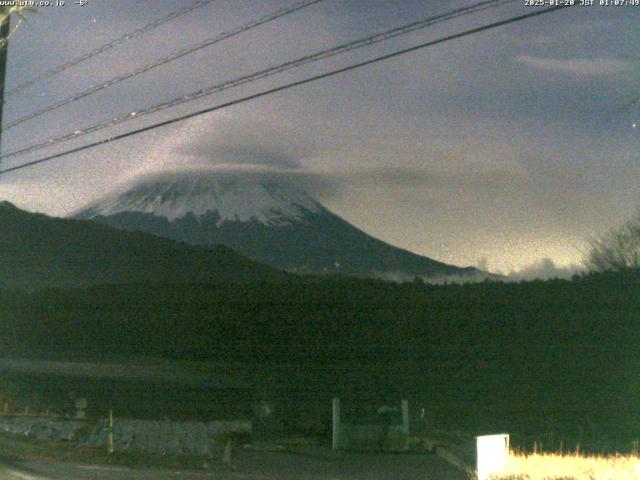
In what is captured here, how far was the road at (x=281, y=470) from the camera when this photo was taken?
12.0 meters

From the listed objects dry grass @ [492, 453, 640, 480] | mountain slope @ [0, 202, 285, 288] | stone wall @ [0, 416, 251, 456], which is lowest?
stone wall @ [0, 416, 251, 456]

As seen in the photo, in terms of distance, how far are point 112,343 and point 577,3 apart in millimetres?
51149

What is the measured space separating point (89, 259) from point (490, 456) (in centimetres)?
7846

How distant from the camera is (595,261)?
41.0 metres

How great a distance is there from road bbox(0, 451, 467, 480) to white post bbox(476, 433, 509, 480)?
1.85 metres

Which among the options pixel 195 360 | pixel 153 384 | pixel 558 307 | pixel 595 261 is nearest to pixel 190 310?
pixel 195 360

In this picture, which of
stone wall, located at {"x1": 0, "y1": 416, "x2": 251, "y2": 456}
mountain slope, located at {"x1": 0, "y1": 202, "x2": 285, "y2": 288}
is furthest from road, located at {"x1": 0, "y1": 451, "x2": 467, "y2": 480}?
mountain slope, located at {"x1": 0, "y1": 202, "x2": 285, "y2": 288}

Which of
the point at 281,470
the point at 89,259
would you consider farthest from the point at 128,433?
the point at 89,259

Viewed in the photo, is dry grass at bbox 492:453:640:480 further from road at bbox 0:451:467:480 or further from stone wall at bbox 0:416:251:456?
stone wall at bbox 0:416:251:456

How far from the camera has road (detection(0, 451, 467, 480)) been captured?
12.0m

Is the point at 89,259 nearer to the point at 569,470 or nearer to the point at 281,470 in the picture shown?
the point at 281,470

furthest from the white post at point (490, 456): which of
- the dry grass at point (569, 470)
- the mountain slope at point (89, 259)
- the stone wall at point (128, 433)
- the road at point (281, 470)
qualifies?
the mountain slope at point (89, 259)

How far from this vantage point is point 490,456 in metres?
11.2

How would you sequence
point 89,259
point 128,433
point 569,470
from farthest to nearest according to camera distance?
point 89,259 < point 128,433 < point 569,470
